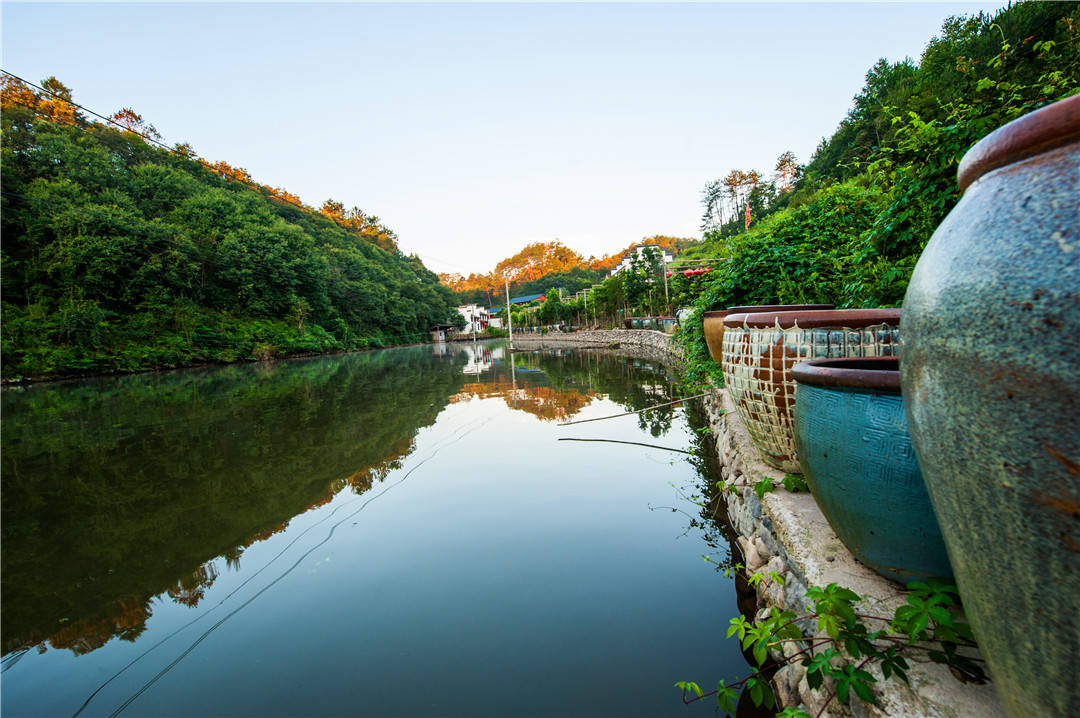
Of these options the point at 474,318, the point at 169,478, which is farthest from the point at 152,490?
the point at 474,318

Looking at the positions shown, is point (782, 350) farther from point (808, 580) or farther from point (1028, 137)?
point (1028, 137)

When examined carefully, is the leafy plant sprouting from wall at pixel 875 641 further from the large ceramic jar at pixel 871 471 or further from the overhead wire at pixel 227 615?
the overhead wire at pixel 227 615

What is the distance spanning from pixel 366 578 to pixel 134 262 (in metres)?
27.4

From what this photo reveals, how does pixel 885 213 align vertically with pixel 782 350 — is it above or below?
above

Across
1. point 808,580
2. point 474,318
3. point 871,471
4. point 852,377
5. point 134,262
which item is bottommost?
point 808,580

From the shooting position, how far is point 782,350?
2027 mm

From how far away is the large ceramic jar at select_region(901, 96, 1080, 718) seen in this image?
51 cm

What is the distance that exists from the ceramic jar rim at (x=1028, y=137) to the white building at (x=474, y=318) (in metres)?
56.2

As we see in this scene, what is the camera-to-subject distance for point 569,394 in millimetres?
8297

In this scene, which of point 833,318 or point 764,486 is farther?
point 764,486

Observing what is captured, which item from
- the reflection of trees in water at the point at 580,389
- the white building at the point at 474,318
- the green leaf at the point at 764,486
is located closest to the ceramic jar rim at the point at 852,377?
the green leaf at the point at 764,486

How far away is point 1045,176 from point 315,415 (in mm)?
7957

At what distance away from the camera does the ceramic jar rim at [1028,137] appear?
54cm

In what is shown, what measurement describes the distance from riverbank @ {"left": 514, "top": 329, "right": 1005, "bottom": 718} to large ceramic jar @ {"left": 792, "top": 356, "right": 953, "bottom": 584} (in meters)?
0.09
